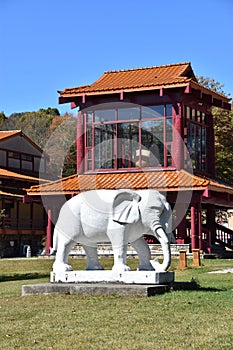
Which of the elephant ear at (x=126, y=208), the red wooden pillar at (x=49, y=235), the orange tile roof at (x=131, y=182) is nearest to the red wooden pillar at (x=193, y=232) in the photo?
the orange tile roof at (x=131, y=182)

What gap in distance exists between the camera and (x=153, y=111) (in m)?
28.0

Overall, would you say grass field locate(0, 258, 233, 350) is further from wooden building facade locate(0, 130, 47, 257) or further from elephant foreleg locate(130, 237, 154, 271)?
wooden building facade locate(0, 130, 47, 257)

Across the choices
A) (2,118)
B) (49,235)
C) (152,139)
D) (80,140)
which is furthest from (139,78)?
(2,118)

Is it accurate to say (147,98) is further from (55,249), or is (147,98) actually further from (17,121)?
(17,121)

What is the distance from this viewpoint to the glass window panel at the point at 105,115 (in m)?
28.9

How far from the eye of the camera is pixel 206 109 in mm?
30125

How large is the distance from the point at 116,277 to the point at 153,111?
17.3m

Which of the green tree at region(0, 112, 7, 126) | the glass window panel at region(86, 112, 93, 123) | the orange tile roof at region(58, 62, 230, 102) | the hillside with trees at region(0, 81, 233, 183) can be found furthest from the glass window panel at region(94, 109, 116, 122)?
the green tree at region(0, 112, 7, 126)

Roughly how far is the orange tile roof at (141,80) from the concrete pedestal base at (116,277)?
16157 mm

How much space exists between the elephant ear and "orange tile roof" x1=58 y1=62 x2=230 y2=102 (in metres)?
15.6

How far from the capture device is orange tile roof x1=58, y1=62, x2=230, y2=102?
1068 inches

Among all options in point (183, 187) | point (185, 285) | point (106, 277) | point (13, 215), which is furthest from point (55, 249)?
point (13, 215)

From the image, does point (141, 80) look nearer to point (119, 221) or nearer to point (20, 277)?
point (20, 277)

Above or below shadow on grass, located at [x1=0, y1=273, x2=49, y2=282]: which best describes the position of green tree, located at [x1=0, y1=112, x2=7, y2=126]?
above
